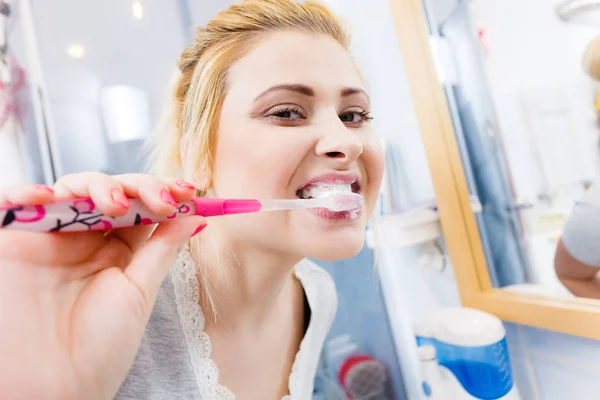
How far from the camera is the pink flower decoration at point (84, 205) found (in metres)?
0.31

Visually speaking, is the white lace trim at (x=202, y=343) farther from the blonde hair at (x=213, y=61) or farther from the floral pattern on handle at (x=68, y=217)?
the floral pattern on handle at (x=68, y=217)

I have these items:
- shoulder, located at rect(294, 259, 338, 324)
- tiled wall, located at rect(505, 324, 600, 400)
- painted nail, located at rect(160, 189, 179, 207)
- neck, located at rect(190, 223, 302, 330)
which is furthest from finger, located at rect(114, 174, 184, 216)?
tiled wall, located at rect(505, 324, 600, 400)

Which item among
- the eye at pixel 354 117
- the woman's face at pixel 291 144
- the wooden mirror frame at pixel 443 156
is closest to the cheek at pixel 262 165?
the woman's face at pixel 291 144

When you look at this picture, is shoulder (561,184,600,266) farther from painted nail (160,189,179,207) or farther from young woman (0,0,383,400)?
painted nail (160,189,179,207)

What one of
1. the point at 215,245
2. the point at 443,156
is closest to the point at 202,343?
the point at 215,245

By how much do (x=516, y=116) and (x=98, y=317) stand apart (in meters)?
0.82

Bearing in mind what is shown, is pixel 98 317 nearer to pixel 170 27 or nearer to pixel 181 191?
pixel 181 191

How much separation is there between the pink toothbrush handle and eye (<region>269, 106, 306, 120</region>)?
205 mm

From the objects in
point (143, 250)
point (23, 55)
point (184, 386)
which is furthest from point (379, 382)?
point (23, 55)

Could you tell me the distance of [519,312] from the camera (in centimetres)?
78

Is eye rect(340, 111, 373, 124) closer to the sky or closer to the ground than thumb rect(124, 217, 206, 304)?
closer to the sky

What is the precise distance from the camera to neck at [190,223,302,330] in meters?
0.64

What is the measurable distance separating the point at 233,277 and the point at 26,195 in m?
0.41

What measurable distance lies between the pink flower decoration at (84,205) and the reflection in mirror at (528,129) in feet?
2.52
